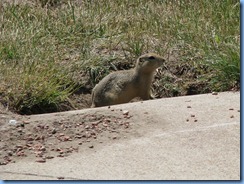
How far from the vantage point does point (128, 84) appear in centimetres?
970

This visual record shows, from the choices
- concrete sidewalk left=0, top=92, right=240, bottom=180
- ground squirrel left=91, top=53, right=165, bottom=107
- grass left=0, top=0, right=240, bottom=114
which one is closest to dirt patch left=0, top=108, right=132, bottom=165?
concrete sidewalk left=0, top=92, right=240, bottom=180

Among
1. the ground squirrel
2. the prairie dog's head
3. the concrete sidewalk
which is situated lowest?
the ground squirrel

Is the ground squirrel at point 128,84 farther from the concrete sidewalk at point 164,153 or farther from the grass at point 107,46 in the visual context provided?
the concrete sidewalk at point 164,153

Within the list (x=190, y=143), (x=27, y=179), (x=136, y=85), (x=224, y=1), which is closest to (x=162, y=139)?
(x=190, y=143)

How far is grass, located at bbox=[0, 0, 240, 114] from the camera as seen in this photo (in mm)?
9250

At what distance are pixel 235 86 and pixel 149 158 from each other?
281 centimetres

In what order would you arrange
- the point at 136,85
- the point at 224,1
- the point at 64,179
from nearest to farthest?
the point at 64,179, the point at 136,85, the point at 224,1

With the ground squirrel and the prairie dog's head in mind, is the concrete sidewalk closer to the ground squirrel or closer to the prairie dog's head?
the ground squirrel

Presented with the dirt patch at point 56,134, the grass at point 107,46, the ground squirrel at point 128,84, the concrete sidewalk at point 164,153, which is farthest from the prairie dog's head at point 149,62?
the concrete sidewalk at point 164,153

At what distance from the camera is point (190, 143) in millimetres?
6531

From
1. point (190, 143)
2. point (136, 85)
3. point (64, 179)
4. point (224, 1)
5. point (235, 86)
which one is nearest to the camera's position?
point (64, 179)

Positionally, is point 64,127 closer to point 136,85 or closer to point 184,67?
point 136,85

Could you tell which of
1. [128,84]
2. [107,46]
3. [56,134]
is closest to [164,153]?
[56,134]

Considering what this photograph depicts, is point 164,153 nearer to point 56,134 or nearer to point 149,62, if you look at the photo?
point 56,134
